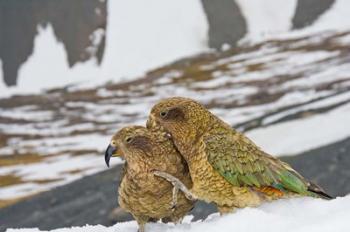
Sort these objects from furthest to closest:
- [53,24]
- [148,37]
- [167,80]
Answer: [53,24]
[148,37]
[167,80]

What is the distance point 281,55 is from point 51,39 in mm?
38955

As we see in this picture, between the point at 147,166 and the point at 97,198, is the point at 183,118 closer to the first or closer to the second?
the point at 147,166

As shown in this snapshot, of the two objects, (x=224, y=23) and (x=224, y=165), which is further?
(x=224, y=23)

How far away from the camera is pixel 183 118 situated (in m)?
6.40

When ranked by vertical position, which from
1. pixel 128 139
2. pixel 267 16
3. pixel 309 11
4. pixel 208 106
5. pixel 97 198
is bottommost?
pixel 208 106

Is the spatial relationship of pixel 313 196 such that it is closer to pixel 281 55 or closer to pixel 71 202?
pixel 71 202

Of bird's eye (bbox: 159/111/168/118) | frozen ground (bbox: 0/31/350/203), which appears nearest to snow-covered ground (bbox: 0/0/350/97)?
frozen ground (bbox: 0/31/350/203)

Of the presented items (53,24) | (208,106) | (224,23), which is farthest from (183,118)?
(53,24)

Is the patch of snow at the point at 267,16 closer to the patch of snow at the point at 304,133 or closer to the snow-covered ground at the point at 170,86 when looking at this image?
the snow-covered ground at the point at 170,86

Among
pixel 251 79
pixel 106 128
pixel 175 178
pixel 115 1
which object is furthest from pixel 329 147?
pixel 115 1

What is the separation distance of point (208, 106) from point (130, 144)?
2667 inches

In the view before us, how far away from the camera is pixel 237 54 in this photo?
335 feet

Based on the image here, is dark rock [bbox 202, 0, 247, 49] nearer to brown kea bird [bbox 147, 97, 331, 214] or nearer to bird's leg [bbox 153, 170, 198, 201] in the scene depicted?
bird's leg [bbox 153, 170, 198, 201]

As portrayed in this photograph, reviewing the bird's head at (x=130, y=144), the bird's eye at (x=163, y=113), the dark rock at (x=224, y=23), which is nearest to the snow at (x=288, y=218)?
the bird's head at (x=130, y=144)
